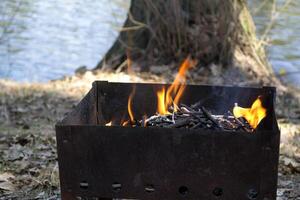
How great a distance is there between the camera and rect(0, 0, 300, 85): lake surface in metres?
9.48

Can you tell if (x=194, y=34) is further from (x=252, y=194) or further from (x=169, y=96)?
(x=252, y=194)

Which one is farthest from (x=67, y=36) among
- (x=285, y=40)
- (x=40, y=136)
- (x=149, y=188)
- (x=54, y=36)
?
(x=149, y=188)

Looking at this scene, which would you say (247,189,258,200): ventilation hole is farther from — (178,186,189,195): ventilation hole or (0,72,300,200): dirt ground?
(0,72,300,200): dirt ground

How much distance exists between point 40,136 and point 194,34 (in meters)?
2.74

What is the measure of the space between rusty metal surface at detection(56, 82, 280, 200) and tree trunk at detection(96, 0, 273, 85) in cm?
415

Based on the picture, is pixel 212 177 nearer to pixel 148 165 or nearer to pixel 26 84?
pixel 148 165

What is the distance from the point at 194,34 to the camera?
6902mm

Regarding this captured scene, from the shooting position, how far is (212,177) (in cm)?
282

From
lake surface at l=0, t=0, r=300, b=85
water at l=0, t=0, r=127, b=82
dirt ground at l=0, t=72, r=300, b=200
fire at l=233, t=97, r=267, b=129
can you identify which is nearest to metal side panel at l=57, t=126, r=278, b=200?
fire at l=233, t=97, r=267, b=129

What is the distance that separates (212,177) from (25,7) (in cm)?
1046

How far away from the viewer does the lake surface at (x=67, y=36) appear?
9484 mm

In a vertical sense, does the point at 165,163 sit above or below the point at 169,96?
below

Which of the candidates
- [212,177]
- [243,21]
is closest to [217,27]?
[243,21]

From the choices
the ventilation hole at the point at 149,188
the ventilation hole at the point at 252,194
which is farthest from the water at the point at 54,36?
the ventilation hole at the point at 252,194
